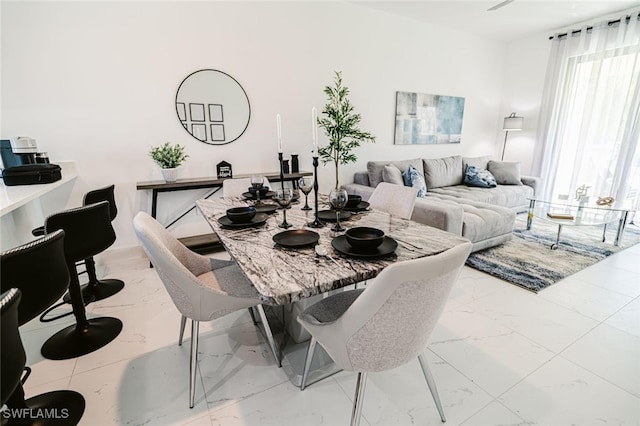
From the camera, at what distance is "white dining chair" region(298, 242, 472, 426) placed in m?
0.90

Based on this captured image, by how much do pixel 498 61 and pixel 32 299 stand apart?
21.5 ft

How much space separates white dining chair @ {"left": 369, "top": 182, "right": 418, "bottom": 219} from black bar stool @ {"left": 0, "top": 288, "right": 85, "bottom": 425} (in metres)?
1.88

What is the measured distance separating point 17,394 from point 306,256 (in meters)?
1.30

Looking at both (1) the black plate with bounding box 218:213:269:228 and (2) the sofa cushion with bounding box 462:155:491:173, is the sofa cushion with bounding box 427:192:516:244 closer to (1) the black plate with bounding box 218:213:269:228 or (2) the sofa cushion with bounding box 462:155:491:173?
(2) the sofa cushion with bounding box 462:155:491:173

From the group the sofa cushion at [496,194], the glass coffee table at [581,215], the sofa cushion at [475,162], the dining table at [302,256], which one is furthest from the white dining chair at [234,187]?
the sofa cushion at [475,162]

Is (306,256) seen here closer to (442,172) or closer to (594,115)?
(442,172)

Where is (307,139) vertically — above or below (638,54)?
below

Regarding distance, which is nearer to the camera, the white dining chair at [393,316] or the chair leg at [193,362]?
the white dining chair at [393,316]

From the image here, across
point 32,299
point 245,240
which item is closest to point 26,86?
point 32,299

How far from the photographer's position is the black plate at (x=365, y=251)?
1207 mm

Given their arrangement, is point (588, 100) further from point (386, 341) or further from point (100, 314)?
point (100, 314)

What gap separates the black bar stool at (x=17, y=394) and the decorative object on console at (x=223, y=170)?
219 cm

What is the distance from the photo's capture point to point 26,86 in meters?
2.52

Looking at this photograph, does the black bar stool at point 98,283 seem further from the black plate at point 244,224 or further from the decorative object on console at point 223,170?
the black plate at point 244,224
